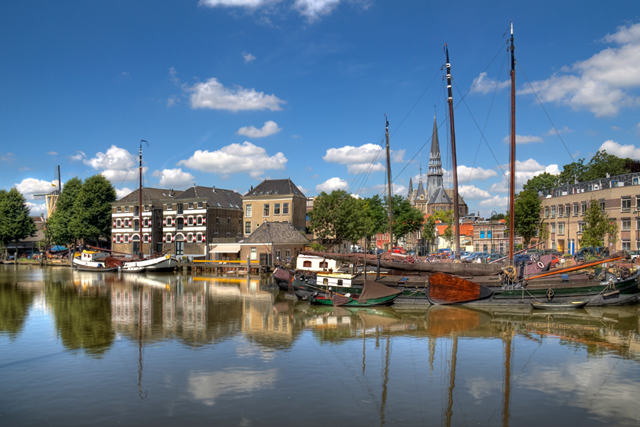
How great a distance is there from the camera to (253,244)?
193 feet

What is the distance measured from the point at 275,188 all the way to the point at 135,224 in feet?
76.7

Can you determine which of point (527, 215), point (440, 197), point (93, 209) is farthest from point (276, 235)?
point (440, 197)

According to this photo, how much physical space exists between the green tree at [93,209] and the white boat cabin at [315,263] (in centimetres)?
4930

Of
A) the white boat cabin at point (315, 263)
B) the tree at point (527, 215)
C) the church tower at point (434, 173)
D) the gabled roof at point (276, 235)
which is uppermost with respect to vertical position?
the church tower at point (434, 173)

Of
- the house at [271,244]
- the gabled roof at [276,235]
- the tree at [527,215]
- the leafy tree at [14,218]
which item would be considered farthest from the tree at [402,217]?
the leafy tree at [14,218]

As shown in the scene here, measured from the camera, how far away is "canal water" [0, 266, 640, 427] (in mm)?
13156

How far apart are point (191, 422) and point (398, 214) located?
233 feet

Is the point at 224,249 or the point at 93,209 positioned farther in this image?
the point at 93,209

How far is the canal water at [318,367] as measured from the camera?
43.2 feet

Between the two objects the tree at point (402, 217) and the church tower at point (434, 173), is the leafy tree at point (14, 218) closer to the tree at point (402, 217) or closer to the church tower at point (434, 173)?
the tree at point (402, 217)

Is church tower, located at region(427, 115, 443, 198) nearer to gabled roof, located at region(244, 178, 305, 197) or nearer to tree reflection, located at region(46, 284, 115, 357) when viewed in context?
gabled roof, located at region(244, 178, 305, 197)

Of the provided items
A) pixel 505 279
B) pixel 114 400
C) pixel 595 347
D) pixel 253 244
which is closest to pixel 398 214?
pixel 253 244

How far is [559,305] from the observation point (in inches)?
1139

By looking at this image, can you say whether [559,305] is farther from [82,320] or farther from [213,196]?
[213,196]
